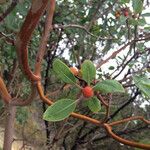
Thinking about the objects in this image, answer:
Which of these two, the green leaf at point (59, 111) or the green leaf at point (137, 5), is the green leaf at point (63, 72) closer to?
the green leaf at point (59, 111)

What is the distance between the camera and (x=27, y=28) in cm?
48

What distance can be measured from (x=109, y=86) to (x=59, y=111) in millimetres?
94

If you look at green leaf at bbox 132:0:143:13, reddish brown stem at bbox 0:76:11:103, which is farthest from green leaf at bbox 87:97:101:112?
green leaf at bbox 132:0:143:13

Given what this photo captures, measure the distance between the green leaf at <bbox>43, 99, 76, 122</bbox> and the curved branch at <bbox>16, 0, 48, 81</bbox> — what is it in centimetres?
8

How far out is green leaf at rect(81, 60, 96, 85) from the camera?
67cm

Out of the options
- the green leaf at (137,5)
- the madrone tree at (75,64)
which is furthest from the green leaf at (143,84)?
the green leaf at (137,5)

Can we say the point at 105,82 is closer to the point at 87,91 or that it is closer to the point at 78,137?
the point at 87,91

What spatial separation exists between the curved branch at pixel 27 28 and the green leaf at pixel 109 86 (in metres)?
0.13

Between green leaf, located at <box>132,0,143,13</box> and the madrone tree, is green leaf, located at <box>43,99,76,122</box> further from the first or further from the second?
green leaf, located at <box>132,0,143,13</box>

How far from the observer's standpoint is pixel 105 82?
0.67m

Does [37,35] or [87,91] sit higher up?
[37,35]

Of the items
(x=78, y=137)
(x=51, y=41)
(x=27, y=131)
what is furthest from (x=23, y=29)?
(x=27, y=131)

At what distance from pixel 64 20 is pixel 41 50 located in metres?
1.80

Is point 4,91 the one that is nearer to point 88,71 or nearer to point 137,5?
point 88,71
